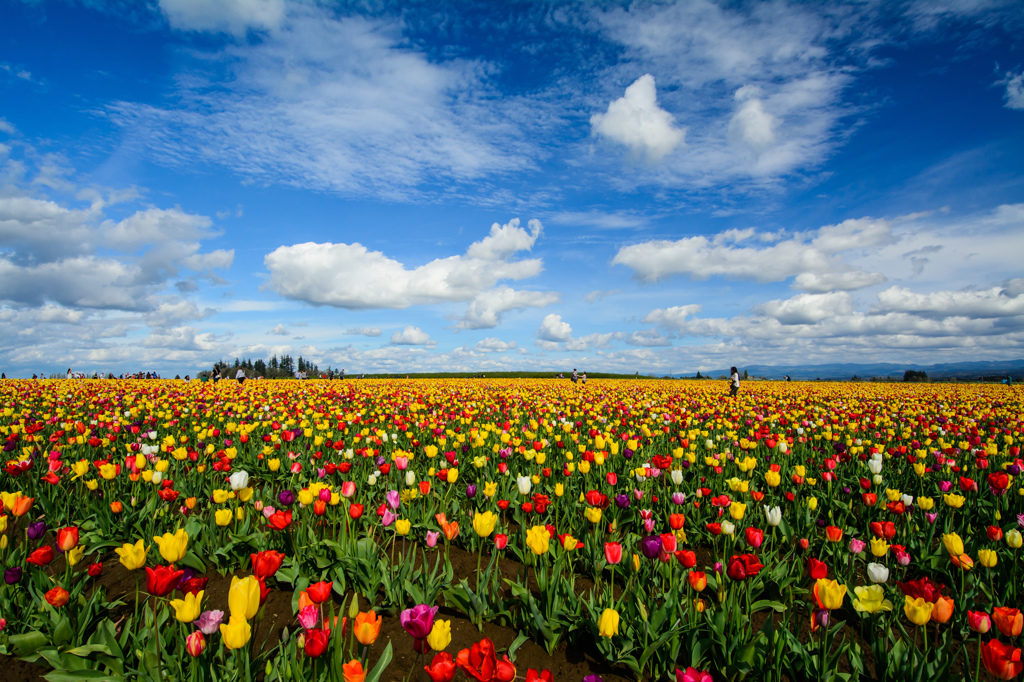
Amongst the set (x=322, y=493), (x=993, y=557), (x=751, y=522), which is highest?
(x=322, y=493)

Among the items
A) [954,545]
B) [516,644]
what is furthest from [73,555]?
[954,545]

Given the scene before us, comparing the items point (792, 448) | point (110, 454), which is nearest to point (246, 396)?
point (110, 454)

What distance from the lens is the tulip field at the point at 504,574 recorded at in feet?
8.11

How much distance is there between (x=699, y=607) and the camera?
9.70 ft

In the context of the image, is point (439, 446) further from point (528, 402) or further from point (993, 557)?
point (528, 402)

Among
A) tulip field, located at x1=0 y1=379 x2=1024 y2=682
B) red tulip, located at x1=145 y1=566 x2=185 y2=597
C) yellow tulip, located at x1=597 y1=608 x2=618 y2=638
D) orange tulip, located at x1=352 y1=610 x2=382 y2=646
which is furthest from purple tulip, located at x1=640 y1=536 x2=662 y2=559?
red tulip, located at x1=145 y1=566 x2=185 y2=597

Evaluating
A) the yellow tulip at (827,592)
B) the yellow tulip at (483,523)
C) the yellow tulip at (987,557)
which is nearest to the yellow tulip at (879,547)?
the yellow tulip at (987,557)

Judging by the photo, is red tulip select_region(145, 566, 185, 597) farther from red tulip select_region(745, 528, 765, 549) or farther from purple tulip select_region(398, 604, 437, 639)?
red tulip select_region(745, 528, 765, 549)

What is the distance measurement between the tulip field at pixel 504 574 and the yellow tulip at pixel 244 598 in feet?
0.05

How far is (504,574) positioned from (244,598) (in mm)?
2287

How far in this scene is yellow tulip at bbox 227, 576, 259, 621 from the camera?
2.00 m

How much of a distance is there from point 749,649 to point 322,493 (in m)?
3.03

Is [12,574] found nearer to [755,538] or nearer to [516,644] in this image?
[516,644]

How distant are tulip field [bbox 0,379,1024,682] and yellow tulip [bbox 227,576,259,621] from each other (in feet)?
0.05
